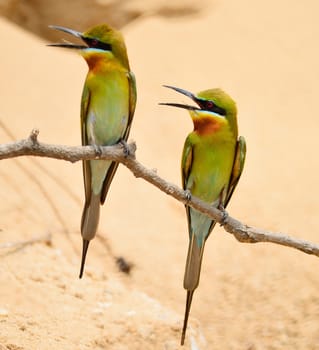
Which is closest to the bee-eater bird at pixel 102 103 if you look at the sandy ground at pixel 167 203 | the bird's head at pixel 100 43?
the bird's head at pixel 100 43

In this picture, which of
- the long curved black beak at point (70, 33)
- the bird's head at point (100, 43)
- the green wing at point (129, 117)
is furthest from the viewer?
the green wing at point (129, 117)

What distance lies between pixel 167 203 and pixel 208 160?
1.45m

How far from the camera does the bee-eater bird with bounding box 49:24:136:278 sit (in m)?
2.00

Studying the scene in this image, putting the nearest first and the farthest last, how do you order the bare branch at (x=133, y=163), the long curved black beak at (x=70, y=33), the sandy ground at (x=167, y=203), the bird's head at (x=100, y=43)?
the bare branch at (x=133, y=163), the long curved black beak at (x=70, y=33), the bird's head at (x=100, y=43), the sandy ground at (x=167, y=203)

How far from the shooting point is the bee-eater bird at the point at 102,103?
6.55 ft

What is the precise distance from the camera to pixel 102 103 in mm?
2094

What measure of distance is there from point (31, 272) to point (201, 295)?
0.80 meters

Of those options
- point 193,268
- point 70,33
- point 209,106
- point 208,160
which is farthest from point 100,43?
point 193,268

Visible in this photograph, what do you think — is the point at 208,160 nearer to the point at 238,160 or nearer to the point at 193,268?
the point at 238,160

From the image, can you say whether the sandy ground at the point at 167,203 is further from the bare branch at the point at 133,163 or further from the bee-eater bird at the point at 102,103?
the bare branch at the point at 133,163

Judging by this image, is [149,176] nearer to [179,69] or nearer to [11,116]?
[11,116]

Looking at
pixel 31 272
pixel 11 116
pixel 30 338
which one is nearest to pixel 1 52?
pixel 11 116

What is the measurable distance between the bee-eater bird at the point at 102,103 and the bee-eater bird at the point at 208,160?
0.22 metres

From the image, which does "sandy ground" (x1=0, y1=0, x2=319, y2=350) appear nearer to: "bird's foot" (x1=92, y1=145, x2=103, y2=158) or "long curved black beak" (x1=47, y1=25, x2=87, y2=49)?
"bird's foot" (x1=92, y1=145, x2=103, y2=158)
